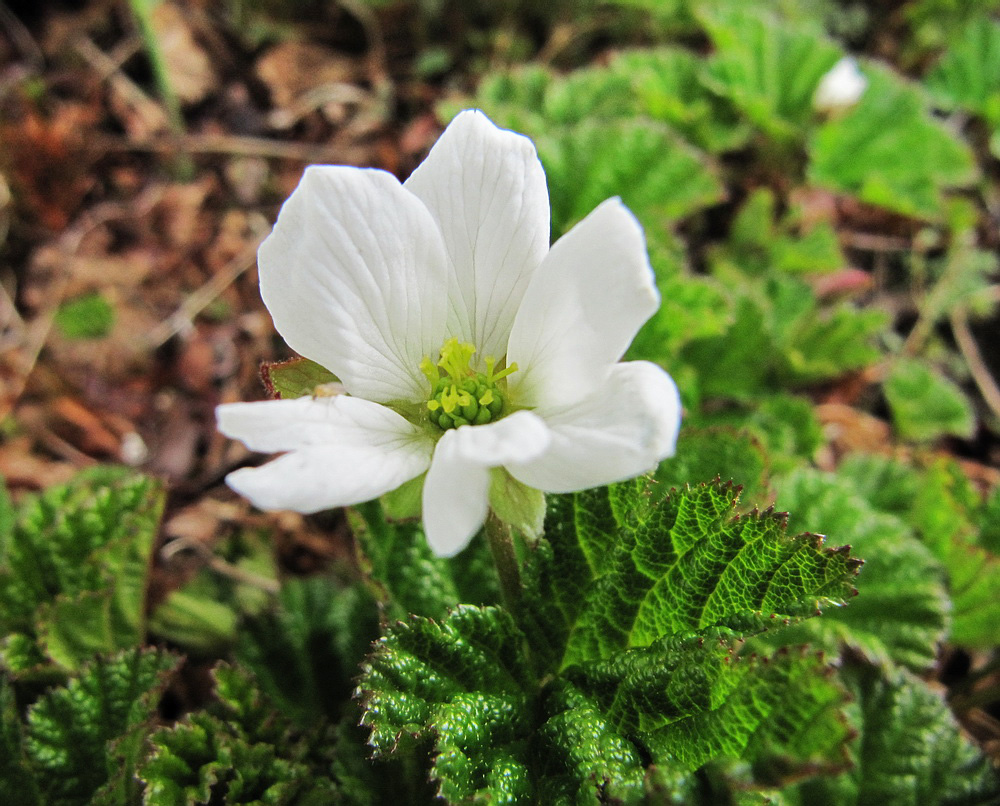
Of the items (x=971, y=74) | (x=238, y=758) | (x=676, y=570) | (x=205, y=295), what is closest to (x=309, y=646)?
(x=238, y=758)

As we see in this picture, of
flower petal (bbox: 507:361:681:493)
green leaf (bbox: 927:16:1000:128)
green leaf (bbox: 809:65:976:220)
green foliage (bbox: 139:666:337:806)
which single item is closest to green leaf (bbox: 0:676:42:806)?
green foliage (bbox: 139:666:337:806)

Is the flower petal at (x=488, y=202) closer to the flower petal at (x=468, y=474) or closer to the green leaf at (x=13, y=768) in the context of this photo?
the flower petal at (x=468, y=474)

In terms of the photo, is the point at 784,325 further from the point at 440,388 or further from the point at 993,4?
the point at 993,4

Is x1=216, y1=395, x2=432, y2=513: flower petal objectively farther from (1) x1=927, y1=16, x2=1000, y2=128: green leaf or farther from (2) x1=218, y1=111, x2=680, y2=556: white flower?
(1) x1=927, y1=16, x2=1000, y2=128: green leaf

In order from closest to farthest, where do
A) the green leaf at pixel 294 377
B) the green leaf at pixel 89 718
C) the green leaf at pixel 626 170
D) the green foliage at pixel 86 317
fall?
the green leaf at pixel 294 377 < the green leaf at pixel 89 718 < the green leaf at pixel 626 170 < the green foliage at pixel 86 317

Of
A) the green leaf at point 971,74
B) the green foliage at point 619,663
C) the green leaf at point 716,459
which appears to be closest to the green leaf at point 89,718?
the green foliage at point 619,663
